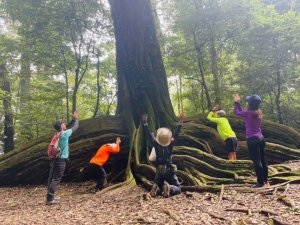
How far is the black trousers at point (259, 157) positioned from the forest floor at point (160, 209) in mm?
491

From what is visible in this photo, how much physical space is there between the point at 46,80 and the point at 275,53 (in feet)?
38.0

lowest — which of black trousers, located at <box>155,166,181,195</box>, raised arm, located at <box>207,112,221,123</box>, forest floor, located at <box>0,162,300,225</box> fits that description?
forest floor, located at <box>0,162,300,225</box>

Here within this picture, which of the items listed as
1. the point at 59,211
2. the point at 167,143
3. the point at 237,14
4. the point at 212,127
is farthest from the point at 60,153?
the point at 237,14

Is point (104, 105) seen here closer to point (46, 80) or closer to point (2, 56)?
point (46, 80)

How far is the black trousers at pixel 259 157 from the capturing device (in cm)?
569

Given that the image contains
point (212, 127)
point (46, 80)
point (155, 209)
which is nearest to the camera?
point (155, 209)

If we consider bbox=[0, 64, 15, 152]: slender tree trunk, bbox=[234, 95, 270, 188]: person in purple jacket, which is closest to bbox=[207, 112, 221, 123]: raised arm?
bbox=[234, 95, 270, 188]: person in purple jacket

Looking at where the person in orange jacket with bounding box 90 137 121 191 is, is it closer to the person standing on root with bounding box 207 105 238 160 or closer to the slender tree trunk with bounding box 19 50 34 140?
the person standing on root with bounding box 207 105 238 160

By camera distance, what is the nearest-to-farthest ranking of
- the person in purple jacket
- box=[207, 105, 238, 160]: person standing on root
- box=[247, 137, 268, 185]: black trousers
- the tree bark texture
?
A: box=[247, 137, 268, 185]: black trousers
the person in purple jacket
box=[207, 105, 238, 160]: person standing on root
the tree bark texture

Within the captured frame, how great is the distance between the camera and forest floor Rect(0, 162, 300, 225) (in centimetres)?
395

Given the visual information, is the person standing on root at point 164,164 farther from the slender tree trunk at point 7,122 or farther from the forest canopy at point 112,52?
the slender tree trunk at point 7,122

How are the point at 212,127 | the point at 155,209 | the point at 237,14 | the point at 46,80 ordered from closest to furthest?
the point at 155,209, the point at 212,127, the point at 237,14, the point at 46,80

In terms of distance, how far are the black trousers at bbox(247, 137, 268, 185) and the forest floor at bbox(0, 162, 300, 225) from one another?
0.49m

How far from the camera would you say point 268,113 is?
54.6 ft
